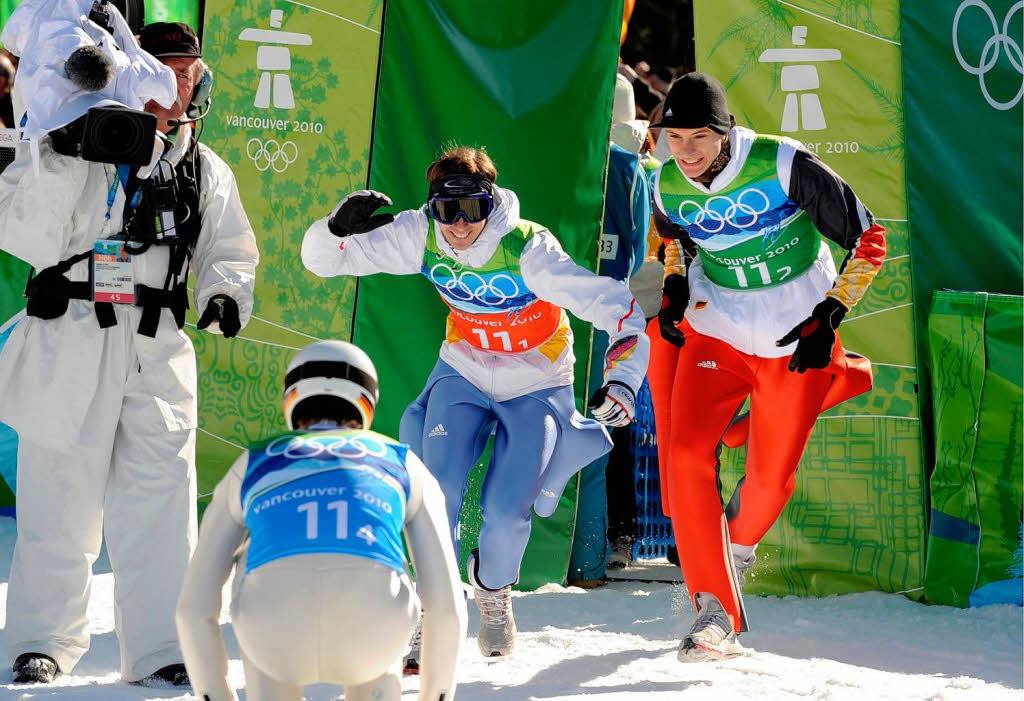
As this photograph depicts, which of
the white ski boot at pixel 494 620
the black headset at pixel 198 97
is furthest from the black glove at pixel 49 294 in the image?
the white ski boot at pixel 494 620

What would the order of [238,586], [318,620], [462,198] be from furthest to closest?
[462,198]
[238,586]
[318,620]

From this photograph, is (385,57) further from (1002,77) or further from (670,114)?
(1002,77)

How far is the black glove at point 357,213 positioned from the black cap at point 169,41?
2.46ft

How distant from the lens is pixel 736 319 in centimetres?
502

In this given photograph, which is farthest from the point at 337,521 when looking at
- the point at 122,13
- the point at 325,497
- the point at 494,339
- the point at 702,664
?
the point at 122,13

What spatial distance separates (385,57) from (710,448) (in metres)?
2.48

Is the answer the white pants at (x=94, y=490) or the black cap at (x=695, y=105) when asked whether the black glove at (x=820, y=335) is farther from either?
the white pants at (x=94, y=490)

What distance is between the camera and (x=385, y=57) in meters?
6.29

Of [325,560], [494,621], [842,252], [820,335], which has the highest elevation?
[842,252]

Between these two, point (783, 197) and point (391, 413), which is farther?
point (391, 413)

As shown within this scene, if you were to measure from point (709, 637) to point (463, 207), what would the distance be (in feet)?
5.70

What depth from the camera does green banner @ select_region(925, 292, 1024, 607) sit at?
5934 mm

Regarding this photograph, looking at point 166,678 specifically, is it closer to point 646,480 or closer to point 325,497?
point 325,497

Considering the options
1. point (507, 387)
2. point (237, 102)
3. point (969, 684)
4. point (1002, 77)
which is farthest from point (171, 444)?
point (1002, 77)
